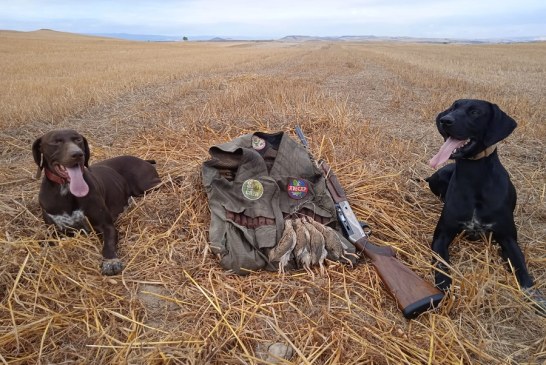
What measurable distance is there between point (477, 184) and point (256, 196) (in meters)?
1.86

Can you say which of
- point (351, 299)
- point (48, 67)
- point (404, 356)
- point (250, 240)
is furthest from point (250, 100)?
point (48, 67)

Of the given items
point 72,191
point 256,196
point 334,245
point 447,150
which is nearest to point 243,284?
point 334,245

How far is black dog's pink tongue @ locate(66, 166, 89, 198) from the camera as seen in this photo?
3.09 meters

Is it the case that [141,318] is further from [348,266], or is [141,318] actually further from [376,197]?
[376,197]

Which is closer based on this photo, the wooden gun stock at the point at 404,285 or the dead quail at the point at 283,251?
the wooden gun stock at the point at 404,285

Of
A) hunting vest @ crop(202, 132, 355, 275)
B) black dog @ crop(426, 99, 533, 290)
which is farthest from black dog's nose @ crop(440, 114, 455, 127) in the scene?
hunting vest @ crop(202, 132, 355, 275)

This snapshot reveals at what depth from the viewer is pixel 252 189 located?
3529mm

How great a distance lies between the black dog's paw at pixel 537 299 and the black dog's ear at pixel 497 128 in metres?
1.13

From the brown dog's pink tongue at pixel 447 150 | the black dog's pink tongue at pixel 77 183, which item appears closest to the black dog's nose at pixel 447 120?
the brown dog's pink tongue at pixel 447 150

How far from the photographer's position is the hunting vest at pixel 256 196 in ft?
10.3

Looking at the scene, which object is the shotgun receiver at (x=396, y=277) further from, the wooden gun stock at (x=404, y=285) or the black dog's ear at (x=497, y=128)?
the black dog's ear at (x=497, y=128)

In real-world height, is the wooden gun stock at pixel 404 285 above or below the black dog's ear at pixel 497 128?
below

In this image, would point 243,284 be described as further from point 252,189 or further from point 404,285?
point 404,285

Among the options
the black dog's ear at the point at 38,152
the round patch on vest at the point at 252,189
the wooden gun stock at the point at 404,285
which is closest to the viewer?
the wooden gun stock at the point at 404,285
